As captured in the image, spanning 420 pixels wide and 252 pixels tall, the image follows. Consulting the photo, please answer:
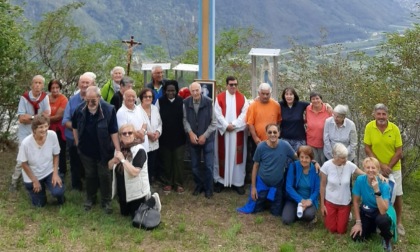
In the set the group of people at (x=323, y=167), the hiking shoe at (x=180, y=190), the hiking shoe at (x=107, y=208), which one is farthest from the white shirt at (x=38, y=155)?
the group of people at (x=323, y=167)

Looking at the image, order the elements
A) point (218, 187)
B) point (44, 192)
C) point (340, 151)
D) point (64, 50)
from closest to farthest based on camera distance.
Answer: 1. point (340, 151)
2. point (44, 192)
3. point (218, 187)
4. point (64, 50)

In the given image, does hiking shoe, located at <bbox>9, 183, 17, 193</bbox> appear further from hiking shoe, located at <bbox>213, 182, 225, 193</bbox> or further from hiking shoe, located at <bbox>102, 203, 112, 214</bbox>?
hiking shoe, located at <bbox>213, 182, 225, 193</bbox>

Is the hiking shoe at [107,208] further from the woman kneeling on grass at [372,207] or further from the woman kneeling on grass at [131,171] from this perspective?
the woman kneeling on grass at [372,207]

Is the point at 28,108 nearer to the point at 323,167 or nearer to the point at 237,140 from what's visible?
the point at 237,140

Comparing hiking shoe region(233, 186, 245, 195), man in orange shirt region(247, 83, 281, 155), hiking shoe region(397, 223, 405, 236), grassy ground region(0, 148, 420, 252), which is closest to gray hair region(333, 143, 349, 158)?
grassy ground region(0, 148, 420, 252)

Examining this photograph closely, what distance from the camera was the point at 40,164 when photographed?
5.90 metres

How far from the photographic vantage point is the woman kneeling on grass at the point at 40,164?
19.0 feet

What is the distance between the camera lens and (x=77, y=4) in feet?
34.2

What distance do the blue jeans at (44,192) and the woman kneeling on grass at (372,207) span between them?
329cm

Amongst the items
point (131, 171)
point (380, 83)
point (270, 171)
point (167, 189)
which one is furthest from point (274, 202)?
point (380, 83)

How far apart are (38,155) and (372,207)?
3.71 meters

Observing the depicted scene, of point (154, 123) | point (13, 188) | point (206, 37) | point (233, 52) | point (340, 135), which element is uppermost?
point (233, 52)

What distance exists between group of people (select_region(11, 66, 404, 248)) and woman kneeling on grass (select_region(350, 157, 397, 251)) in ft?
0.04

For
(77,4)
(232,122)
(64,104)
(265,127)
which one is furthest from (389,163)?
(77,4)
